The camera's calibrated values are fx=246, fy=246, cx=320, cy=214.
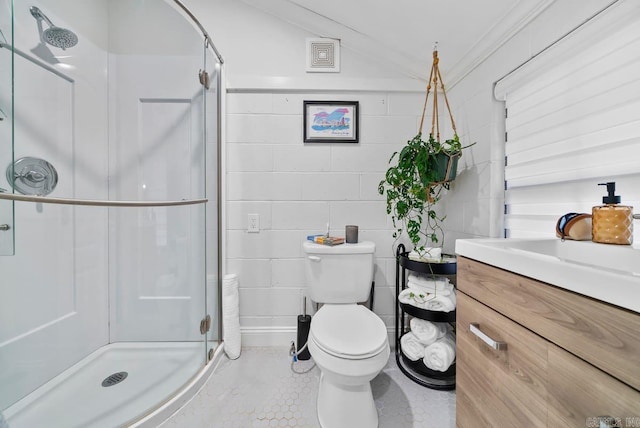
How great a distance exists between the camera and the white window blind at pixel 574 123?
762 millimetres

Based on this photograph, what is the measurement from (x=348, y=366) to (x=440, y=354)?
1.87 feet

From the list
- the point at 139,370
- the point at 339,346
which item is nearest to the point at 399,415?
the point at 339,346

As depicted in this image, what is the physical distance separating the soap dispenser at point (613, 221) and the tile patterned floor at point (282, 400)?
974 mm

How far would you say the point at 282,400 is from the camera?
3.99 ft

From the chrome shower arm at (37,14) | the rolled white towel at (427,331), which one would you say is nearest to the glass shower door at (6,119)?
the chrome shower arm at (37,14)

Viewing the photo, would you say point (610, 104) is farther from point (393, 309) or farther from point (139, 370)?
point (139, 370)

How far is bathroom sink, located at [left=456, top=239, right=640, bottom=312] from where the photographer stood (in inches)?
15.7

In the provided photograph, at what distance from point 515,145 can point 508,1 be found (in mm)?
604

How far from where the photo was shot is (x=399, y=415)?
114cm

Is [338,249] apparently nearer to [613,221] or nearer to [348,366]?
[348,366]

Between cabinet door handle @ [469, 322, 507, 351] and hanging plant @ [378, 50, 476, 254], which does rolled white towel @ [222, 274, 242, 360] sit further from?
cabinet door handle @ [469, 322, 507, 351]

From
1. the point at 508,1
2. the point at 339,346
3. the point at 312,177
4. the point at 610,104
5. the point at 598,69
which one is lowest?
the point at 339,346

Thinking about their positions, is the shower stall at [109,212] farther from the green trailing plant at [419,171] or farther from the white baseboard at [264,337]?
the green trailing plant at [419,171]

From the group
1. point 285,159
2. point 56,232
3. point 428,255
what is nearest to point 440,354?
point 428,255
